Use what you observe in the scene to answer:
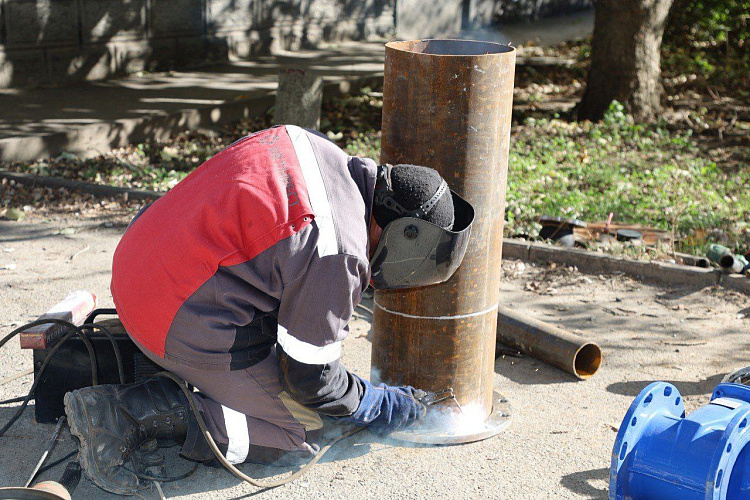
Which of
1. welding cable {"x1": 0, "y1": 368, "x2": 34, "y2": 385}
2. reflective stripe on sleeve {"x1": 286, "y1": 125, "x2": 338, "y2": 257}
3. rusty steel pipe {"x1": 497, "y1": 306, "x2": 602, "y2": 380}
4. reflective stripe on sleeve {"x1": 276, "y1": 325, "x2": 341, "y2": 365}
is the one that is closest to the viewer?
reflective stripe on sleeve {"x1": 286, "y1": 125, "x2": 338, "y2": 257}

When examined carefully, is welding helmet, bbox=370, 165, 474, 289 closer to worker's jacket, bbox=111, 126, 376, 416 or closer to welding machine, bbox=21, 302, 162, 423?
worker's jacket, bbox=111, 126, 376, 416

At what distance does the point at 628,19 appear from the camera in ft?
30.4

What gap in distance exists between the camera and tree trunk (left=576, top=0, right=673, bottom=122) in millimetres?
9273

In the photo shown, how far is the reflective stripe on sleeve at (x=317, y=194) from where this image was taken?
282cm

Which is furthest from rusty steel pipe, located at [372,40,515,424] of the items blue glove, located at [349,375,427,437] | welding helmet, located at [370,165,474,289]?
welding helmet, located at [370,165,474,289]

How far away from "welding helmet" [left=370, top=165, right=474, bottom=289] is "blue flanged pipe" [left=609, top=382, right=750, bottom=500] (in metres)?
0.81

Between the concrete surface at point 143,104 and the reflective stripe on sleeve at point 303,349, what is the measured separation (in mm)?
5482

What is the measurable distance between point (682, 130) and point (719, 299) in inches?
179

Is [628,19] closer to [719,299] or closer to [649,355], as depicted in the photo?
[719,299]

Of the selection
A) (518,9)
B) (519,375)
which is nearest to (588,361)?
(519,375)

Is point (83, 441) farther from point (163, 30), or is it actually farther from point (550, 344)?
point (163, 30)

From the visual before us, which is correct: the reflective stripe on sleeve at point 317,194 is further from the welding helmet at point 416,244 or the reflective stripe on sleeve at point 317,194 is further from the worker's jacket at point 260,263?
the welding helmet at point 416,244

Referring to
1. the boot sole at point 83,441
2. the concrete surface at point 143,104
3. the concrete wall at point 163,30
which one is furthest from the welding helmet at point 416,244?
the concrete wall at point 163,30

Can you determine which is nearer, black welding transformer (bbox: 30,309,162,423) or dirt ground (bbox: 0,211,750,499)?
dirt ground (bbox: 0,211,750,499)
